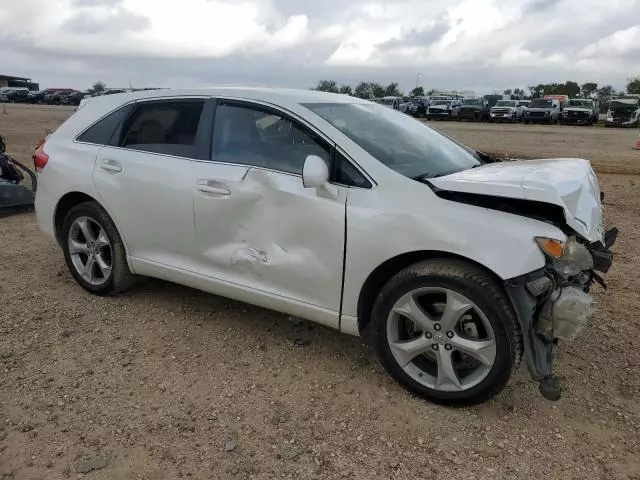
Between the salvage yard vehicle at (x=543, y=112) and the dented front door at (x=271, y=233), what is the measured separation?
34777mm

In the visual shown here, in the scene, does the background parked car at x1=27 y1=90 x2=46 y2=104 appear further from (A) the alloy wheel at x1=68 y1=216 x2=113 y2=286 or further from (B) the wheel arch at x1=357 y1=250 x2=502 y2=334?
(B) the wheel arch at x1=357 y1=250 x2=502 y2=334

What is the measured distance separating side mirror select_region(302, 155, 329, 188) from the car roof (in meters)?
0.71

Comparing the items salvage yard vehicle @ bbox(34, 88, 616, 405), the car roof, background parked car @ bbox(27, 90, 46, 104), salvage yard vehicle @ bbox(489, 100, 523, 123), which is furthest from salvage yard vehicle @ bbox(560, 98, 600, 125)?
background parked car @ bbox(27, 90, 46, 104)

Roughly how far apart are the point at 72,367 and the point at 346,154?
2131 millimetres

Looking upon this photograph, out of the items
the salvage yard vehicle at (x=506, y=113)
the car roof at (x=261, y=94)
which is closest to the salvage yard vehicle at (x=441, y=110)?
the salvage yard vehicle at (x=506, y=113)

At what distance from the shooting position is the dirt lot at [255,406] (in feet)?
8.50

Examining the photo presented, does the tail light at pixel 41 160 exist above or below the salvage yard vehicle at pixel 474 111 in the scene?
below

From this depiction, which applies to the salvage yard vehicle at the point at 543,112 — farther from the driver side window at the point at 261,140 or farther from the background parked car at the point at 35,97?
the background parked car at the point at 35,97

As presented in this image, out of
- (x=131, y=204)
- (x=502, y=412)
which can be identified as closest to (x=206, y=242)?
(x=131, y=204)

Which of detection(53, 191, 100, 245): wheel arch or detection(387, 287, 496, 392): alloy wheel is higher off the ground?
detection(53, 191, 100, 245): wheel arch

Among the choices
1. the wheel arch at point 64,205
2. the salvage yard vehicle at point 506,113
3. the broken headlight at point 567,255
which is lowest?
the wheel arch at point 64,205

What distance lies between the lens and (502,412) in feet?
9.77

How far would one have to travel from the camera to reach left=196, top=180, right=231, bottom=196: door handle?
11.3 ft

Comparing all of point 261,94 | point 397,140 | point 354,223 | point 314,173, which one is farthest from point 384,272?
point 261,94
